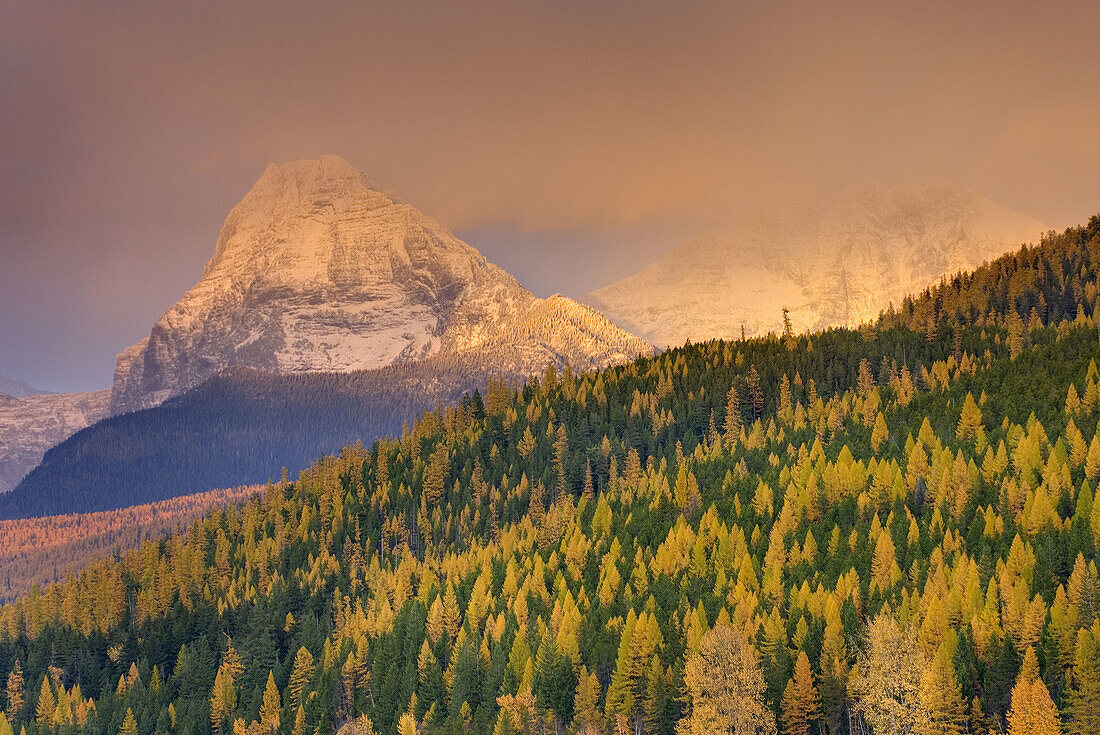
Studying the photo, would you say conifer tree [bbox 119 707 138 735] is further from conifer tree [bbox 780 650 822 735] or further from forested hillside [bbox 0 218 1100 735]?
conifer tree [bbox 780 650 822 735]

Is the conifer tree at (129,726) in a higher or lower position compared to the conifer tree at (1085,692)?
lower

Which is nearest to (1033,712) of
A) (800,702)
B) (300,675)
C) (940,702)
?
(940,702)

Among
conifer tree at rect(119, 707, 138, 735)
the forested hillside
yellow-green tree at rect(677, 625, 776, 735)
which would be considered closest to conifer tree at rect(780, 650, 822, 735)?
the forested hillside

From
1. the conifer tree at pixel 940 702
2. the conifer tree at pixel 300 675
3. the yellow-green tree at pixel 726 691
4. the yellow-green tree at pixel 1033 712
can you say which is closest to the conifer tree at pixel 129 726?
the conifer tree at pixel 300 675

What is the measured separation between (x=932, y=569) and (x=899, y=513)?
69.8ft

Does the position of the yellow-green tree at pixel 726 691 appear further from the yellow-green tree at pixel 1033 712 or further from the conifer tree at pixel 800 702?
the yellow-green tree at pixel 1033 712

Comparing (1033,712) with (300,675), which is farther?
(300,675)

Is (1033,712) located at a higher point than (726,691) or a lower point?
lower

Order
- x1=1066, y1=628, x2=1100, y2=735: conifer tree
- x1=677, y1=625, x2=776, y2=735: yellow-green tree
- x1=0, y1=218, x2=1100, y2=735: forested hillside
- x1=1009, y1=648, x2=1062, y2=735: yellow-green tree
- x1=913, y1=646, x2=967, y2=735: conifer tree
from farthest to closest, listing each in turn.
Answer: x1=0, y1=218, x2=1100, y2=735: forested hillside < x1=677, y1=625, x2=776, y2=735: yellow-green tree < x1=1066, y1=628, x2=1100, y2=735: conifer tree < x1=913, y1=646, x2=967, y2=735: conifer tree < x1=1009, y1=648, x2=1062, y2=735: yellow-green tree

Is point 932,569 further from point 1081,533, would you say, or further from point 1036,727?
point 1036,727

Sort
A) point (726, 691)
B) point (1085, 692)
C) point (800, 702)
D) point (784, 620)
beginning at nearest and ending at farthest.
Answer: point (1085, 692), point (726, 691), point (800, 702), point (784, 620)

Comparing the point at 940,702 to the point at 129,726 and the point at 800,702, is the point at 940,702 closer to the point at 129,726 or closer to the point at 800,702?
the point at 800,702

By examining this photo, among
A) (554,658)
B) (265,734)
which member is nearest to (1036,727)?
(554,658)

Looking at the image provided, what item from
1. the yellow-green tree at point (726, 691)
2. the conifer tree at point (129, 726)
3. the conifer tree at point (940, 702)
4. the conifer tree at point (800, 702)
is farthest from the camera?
the conifer tree at point (129, 726)
